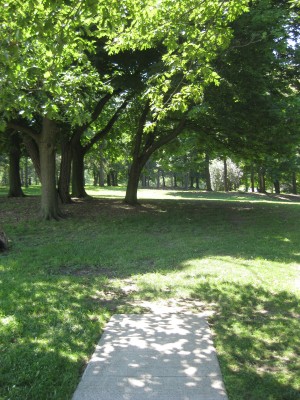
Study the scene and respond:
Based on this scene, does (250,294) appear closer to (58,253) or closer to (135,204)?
(58,253)

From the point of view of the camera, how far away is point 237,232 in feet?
44.1

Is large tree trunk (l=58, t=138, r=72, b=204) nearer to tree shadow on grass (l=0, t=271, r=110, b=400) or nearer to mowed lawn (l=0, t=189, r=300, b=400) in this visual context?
mowed lawn (l=0, t=189, r=300, b=400)

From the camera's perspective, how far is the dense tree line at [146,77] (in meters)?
5.55

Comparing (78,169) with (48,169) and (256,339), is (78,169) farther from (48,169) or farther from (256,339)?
(256,339)

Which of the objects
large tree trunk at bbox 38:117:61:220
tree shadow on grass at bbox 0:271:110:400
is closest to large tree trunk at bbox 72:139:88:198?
large tree trunk at bbox 38:117:61:220

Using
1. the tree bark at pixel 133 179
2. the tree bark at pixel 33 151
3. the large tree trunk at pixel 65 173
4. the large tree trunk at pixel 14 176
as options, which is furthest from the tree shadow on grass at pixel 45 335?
the large tree trunk at pixel 14 176

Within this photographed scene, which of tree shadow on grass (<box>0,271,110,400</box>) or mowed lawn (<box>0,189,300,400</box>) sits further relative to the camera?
mowed lawn (<box>0,189,300,400</box>)

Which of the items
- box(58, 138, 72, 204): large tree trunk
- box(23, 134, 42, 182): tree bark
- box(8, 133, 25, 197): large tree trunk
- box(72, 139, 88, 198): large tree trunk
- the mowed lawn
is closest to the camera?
the mowed lawn

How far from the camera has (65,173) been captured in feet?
64.9

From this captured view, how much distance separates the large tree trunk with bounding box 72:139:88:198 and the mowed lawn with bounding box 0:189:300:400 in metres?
8.10

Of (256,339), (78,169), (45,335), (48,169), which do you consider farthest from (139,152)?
(256,339)

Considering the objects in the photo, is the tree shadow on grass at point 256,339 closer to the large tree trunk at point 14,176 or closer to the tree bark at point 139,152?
the tree bark at point 139,152

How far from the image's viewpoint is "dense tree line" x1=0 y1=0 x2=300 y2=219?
5555 mm

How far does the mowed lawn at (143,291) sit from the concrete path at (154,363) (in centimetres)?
15
